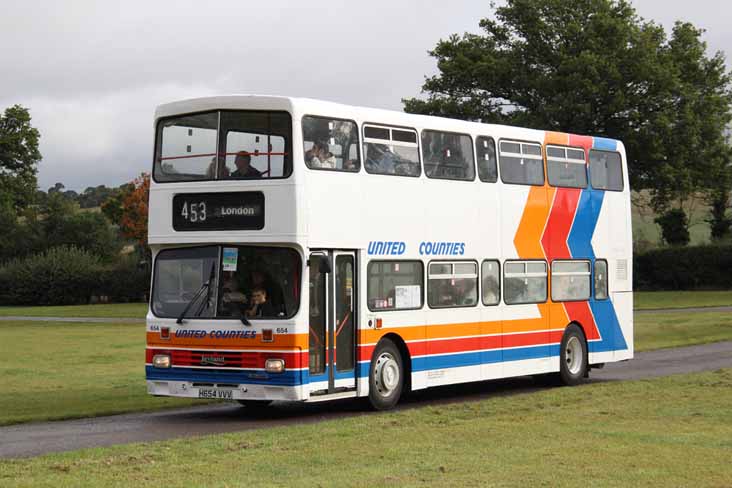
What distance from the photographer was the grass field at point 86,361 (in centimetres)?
2039

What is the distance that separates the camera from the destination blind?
1744cm

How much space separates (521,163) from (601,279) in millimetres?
3601

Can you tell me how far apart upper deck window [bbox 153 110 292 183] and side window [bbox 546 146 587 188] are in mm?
7497

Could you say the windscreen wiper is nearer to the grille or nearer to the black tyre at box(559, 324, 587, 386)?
the grille

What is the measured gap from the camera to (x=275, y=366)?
17172 mm

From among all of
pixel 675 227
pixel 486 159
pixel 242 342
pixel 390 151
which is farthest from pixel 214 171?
pixel 675 227

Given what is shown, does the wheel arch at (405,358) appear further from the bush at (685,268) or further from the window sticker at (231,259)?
the bush at (685,268)

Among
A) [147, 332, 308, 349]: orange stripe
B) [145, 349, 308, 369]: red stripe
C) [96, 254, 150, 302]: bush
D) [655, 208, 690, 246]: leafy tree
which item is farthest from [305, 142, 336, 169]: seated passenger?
[655, 208, 690, 246]: leafy tree

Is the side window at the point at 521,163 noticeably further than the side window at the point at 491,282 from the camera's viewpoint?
Yes

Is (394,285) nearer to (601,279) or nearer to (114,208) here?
(601,279)

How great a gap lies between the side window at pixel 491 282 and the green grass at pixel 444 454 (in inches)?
153

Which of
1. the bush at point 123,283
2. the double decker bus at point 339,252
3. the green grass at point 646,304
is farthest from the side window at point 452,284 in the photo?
the bush at point 123,283

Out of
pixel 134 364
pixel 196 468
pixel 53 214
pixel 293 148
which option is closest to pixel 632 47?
pixel 134 364

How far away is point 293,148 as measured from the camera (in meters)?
17.4
